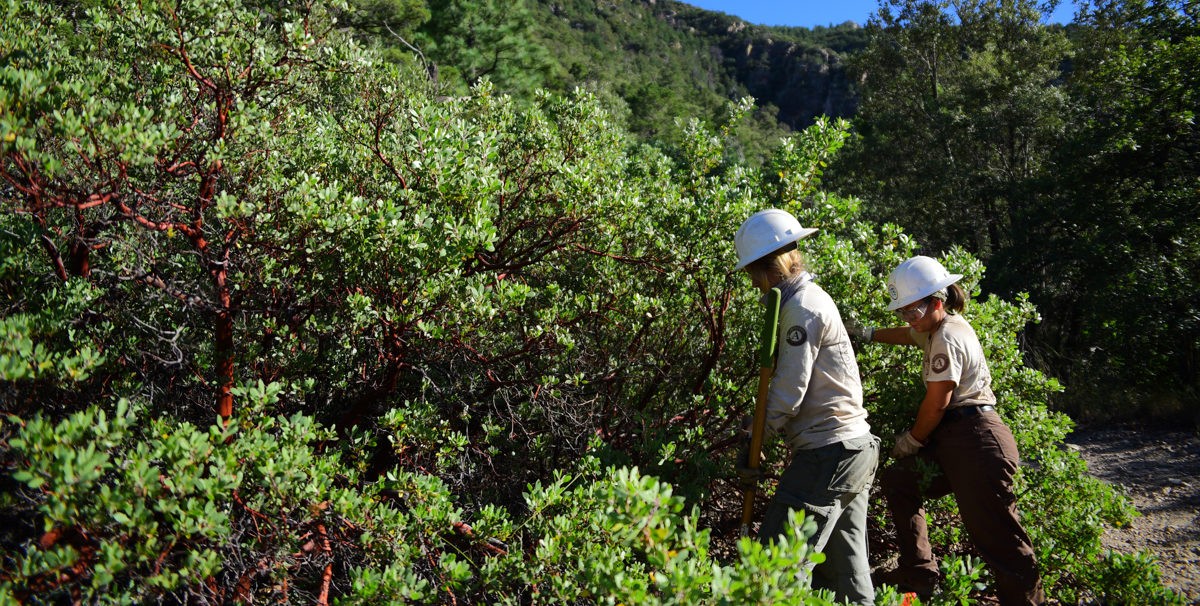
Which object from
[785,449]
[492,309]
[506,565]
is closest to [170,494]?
Result: [506,565]

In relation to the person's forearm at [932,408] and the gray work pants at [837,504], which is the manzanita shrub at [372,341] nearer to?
the gray work pants at [837,504]

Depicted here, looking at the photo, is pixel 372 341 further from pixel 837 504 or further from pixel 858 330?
pixel 858 330

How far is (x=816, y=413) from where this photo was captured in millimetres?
2834

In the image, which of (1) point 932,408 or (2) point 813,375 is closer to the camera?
(2) point 813,375

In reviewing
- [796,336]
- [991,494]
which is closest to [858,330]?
[991,494]

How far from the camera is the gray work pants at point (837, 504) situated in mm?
2770

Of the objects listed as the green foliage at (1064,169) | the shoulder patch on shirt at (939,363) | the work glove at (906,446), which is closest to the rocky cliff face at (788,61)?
the green foliage at (1064,169)

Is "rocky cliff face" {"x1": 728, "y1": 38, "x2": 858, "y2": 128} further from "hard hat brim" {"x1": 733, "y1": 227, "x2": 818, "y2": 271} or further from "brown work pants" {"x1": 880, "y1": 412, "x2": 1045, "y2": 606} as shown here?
"hard hat brim" {"x1": 733, "y1": 227, "x2": 818, "y2": 271}

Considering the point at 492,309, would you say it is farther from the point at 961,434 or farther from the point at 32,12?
the point at 32,12

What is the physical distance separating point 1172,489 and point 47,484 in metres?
7.35

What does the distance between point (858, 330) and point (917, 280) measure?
539 mm

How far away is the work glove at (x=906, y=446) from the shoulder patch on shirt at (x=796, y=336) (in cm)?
108

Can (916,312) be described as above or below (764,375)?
above

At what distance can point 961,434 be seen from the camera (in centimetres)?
324
